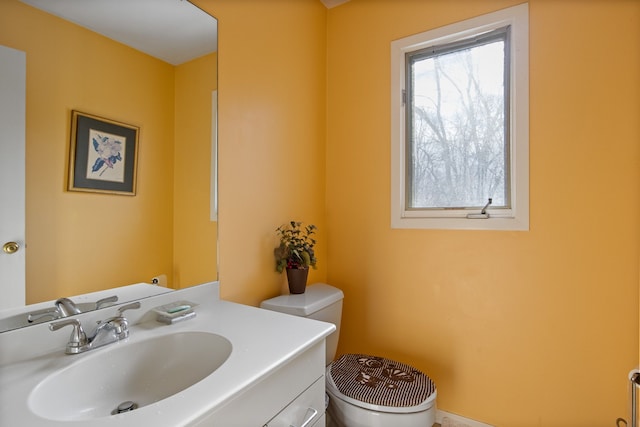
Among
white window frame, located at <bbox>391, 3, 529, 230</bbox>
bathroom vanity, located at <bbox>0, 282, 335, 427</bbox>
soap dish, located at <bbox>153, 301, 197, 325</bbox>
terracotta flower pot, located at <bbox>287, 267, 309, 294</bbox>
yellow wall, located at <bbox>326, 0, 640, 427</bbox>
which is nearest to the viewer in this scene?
bathroom vanity, located at <bbox>0, 282, 335, 427</bbox>

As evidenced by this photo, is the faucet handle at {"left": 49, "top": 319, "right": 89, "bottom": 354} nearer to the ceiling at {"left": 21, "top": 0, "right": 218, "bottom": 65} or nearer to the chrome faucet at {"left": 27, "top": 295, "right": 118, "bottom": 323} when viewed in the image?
the chrome faucet at {"left": 27, "top": 295, "right": 118, "bottom": 323}

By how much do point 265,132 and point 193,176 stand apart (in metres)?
0.46

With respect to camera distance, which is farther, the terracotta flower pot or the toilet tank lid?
the terracotta flower pot

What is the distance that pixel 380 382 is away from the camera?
4.19 ft

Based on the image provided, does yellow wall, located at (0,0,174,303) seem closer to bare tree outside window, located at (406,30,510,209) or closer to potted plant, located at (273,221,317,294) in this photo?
potted plant, located at (273,221,317,294)

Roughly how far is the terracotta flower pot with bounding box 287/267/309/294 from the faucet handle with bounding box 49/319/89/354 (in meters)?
0.85

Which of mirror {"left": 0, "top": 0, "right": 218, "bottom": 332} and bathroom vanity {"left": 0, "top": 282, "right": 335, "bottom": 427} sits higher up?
mirror {"left": 0, "top": 0, "right": 218, "bottom": 332}

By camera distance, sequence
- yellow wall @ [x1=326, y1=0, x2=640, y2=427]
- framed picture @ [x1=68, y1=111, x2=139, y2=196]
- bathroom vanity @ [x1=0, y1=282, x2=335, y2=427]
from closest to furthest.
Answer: bathroom vanity @ [x1=0, y1=282, x2=335, y2=427], framed picture @ [x1=68, y1=111, x2=139, y2=196], yellow wall @ [x1=326, y1=0, x2=640, y2=427]

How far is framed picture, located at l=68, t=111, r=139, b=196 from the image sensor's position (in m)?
0.90

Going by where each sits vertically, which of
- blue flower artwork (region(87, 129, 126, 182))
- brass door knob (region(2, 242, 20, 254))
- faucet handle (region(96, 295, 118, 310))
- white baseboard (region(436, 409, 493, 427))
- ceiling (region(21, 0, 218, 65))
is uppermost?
ceiling (region(21, 0, 218, 65))

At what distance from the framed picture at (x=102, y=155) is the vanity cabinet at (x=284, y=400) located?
737mm

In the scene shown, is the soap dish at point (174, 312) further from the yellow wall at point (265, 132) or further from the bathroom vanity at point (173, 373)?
the yellow wall at point (265, 132)

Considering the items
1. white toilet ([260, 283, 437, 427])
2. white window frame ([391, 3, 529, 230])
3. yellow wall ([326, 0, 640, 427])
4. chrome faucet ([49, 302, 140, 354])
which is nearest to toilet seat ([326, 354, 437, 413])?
white toilet ([260, 283, 437, 427])

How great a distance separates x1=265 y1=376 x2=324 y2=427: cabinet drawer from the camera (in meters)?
0.81
